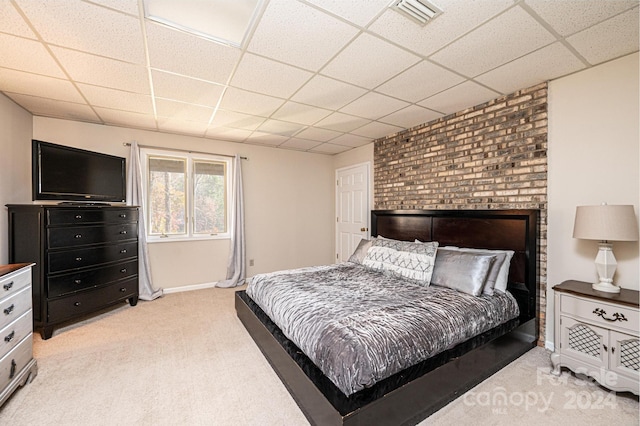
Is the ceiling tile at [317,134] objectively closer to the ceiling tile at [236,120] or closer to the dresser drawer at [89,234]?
the ceiling tile at [236,120]

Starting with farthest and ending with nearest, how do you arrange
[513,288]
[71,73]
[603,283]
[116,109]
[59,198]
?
A: 1. [116,109]
2. [59,198]
3. [513,288]
4. [71,73]
5. [603,283]

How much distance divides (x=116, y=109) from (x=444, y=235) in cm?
433

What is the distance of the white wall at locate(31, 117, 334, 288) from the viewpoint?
382 cm

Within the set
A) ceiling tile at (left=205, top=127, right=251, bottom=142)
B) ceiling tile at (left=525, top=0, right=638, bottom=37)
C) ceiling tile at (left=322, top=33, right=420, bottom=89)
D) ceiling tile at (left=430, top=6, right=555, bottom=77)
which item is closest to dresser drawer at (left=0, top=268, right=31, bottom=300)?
ceiling tile at (left=205, top=127, right=251, bottom=142)

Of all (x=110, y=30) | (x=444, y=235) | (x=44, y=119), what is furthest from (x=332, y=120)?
(x=44, y=119)

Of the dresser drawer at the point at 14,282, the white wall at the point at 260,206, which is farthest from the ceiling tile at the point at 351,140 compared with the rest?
the dresser drawer at the point at 14,282

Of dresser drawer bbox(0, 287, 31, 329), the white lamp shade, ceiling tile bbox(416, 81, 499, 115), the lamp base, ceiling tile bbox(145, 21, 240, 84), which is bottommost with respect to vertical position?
dresser drawer bbox(0, 287, 31, 329)

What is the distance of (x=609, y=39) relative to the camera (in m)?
1.90

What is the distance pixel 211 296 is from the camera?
4066mm

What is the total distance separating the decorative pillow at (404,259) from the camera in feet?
8.78

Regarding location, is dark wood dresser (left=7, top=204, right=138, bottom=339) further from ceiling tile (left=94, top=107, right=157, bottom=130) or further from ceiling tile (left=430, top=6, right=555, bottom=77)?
ceiling tile (left=430, top=6, right=555, bottom=77)

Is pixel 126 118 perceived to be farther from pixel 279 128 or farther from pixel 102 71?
pixel 279 128

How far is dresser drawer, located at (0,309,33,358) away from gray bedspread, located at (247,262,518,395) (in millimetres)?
1747

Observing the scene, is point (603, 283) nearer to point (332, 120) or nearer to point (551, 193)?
point (551, 193)
